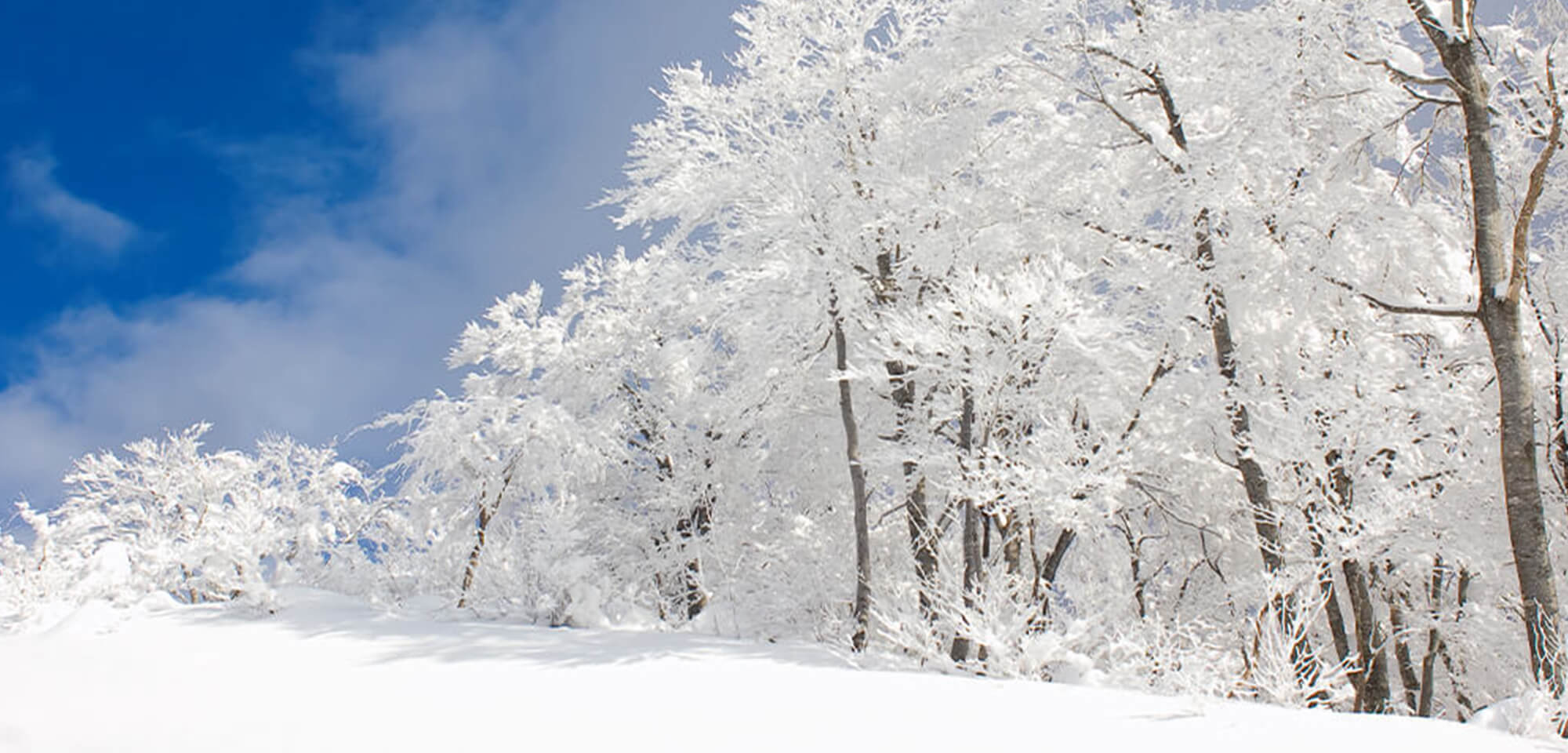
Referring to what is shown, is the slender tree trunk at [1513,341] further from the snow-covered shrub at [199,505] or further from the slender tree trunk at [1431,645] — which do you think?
the snow-covered shrub at [199,505]

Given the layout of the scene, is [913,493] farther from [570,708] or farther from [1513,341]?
[570,708]

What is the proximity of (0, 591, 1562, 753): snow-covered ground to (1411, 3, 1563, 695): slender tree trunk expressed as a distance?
3890 millimetres

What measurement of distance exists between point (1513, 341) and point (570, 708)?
752 centimetres

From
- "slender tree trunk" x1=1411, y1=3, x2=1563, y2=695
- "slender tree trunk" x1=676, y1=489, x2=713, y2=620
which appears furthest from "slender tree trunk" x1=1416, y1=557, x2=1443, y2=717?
"slender tree trunk" x1=676, y1=489, x2=713, y2=620

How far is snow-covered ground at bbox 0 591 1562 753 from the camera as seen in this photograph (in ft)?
11.4

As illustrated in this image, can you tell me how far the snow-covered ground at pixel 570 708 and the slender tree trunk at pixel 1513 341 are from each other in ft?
12.8

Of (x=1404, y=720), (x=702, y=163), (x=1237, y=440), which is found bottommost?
(x=1404, y=720)

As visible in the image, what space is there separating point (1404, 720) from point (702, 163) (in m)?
9.66

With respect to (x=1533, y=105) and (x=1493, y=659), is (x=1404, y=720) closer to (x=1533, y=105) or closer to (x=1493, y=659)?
(x=1533, y=105)

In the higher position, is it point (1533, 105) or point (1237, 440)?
point (1533, 105)

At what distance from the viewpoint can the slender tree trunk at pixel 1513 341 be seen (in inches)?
258

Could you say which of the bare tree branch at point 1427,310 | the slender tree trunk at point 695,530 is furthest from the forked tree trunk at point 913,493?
the bare tree branch at point 1427,310

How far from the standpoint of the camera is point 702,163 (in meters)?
11.5

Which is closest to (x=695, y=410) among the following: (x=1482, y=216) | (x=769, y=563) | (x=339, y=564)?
(x=769, y=563)
